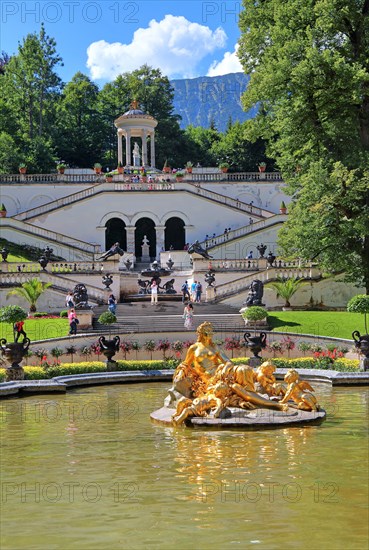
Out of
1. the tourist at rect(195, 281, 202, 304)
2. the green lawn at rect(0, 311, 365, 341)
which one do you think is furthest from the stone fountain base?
the tourist at rect(195, 281, 202, 304)

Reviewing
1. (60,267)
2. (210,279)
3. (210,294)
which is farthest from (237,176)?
(210,294)

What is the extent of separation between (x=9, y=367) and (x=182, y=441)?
954 centimetres

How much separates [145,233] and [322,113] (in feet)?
83.5

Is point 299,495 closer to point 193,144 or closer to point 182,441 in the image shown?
point 182,441

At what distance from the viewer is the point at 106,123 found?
74.1 metres

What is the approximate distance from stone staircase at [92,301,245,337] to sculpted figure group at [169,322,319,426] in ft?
39.8

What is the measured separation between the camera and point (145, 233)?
55.5m

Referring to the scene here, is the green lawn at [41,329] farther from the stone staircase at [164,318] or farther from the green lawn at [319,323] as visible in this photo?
the green lawn at [319,323]

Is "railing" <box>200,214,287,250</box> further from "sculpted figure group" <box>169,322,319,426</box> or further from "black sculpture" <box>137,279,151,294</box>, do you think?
"sculpted figure group" <box>169,322,319,426</box>

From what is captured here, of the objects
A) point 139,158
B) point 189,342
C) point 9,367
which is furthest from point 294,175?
point 139,158

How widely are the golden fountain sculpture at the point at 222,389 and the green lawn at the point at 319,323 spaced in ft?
43.7

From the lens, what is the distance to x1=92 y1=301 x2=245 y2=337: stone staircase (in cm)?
2961

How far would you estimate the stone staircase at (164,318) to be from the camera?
29609 millimetres

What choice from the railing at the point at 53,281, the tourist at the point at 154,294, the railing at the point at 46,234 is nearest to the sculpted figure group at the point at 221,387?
the tourist at the point at 154,294
